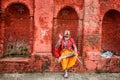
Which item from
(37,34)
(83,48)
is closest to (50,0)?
(37,34)

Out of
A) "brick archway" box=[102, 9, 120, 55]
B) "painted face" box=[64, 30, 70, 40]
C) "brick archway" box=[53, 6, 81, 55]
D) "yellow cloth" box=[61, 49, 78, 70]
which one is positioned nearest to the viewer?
"yellow cloth" box=[61, 49, 78, 70]

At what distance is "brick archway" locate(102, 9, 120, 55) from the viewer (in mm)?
10922

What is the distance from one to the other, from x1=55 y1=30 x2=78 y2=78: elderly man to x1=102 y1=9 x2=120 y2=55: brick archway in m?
1.88

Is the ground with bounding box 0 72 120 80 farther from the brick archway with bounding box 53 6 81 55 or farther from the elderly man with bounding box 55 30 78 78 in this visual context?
the brick archway with bounding box 53 6 81 55

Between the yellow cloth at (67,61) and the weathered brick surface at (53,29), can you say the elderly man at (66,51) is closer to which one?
the yellow cloth at (67,61)

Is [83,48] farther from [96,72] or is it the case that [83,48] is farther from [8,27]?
[8,27]

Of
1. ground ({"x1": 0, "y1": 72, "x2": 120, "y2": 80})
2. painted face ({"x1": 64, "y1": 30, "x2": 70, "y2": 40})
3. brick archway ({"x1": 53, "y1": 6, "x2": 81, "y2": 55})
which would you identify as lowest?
ground ({"x1": 0, "y1": 72, "x2": 120, "y2": 80})

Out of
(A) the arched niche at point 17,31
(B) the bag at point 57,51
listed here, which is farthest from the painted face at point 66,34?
(A) the arched niche at point 17,31

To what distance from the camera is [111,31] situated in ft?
36.1

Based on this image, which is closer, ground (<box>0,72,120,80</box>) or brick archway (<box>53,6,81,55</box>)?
ground (<box>0,72,120,80</box>)

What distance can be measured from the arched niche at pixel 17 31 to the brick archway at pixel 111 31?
316 centimetres

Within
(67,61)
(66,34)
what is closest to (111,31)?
(66,34)

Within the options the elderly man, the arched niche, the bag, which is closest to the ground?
the elderly man

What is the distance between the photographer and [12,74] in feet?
31.8
